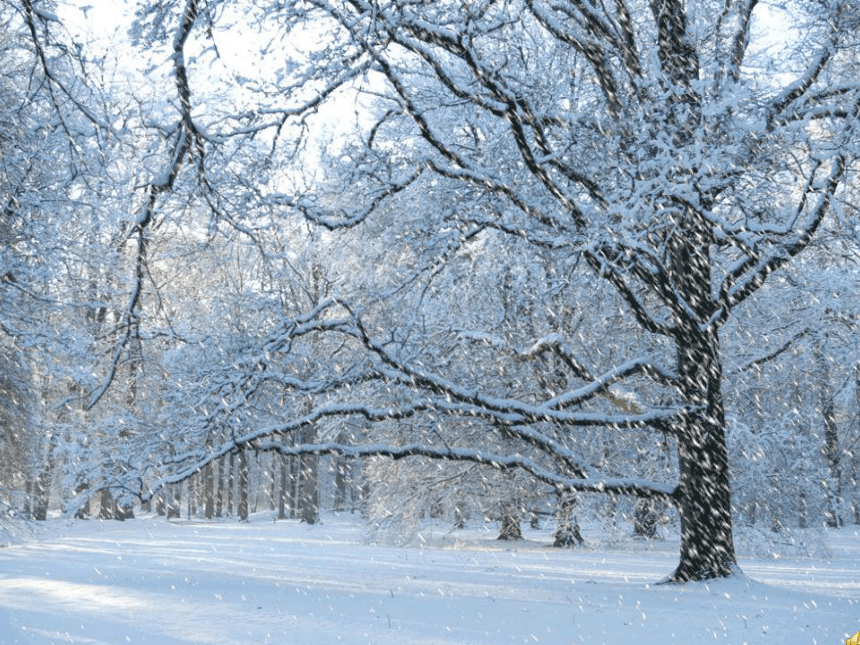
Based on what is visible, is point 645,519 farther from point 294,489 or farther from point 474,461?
point 294,489

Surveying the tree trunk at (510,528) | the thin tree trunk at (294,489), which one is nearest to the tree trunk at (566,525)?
the tree trunk at (510,528)

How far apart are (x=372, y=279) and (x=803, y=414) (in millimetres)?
11292

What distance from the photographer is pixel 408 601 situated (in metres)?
9.26

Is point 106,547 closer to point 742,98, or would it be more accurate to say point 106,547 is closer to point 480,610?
point 480,610

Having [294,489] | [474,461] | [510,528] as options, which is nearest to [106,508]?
[294,489]

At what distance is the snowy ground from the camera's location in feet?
23.8

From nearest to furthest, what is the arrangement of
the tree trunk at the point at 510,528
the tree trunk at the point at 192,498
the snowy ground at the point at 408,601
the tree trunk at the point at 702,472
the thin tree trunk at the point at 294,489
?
the snowy ground at the point at 408,601 < the tree trunk at the point at 702,472 < the tree trunk at the point at 510,528 < the tree trunk at the point at 192,498 < the thin tree trunk at the point at 294,489

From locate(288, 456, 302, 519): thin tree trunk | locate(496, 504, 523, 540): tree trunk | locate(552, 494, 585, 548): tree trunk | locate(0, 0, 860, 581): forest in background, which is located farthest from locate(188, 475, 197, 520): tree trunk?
locate(0, 0, 860, 581): forest in background

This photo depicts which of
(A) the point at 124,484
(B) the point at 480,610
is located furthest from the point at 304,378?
(B) the point at 480,610

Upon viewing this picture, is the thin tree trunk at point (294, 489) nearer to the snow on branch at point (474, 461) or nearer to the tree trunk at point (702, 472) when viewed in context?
the snow on branch at point (474, 461)

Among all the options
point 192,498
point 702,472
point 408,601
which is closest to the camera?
point 408,601

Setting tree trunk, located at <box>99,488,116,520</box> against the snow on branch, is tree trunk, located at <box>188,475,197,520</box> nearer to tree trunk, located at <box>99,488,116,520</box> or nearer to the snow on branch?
tree trunk, located at <box>99,488,116,520</box>

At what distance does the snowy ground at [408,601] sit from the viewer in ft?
23.8

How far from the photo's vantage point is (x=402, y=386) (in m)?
11.1
